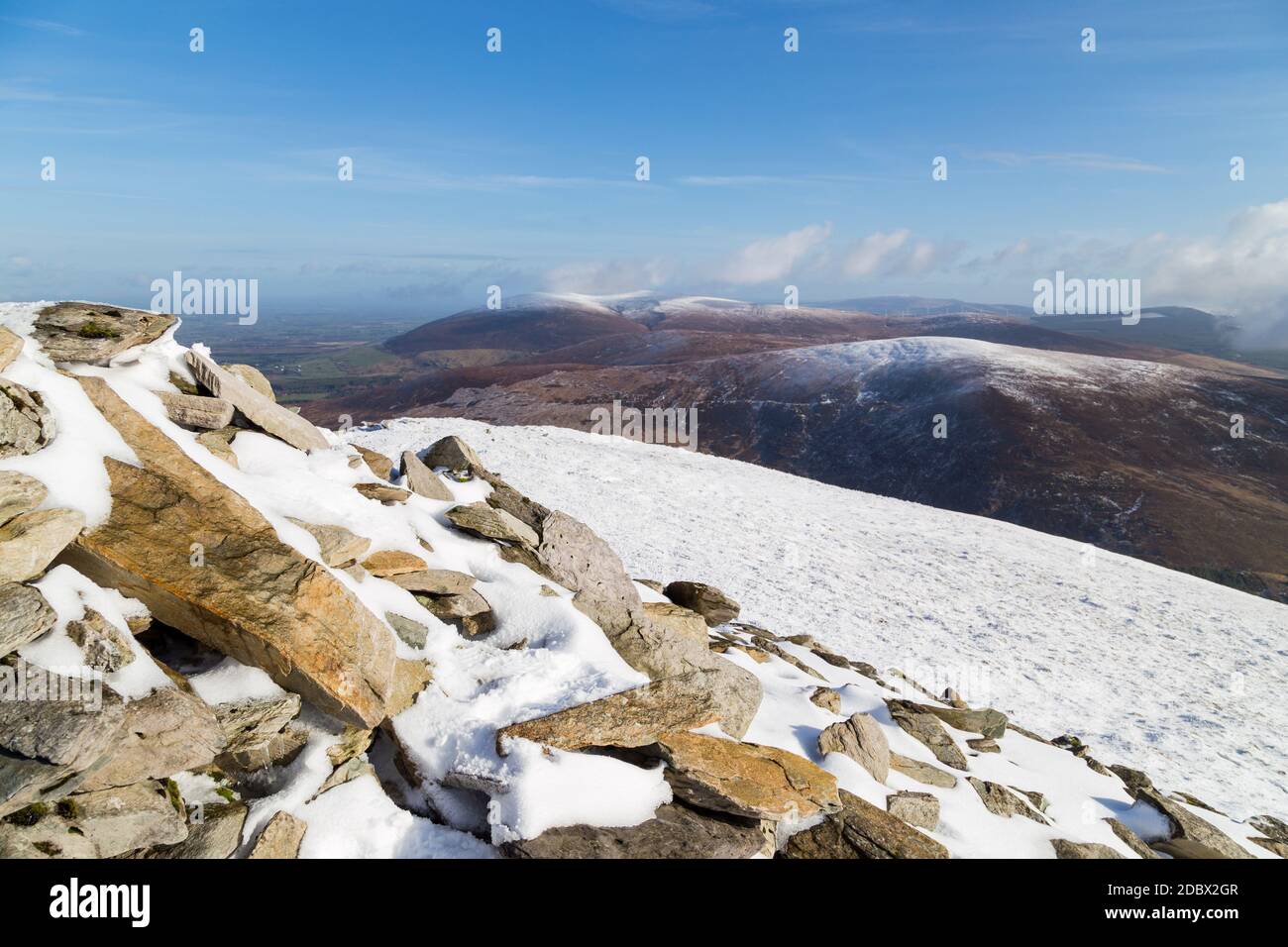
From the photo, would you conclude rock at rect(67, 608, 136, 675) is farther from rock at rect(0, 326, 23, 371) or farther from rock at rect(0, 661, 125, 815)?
rock at rect(0, 326, 23, 371)

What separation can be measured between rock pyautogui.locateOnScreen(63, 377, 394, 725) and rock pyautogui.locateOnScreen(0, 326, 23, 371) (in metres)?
1.38

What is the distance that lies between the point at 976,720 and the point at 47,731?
A: 48.8 feet

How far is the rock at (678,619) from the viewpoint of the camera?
1175 cm

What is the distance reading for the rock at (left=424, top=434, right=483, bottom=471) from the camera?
46.2 feet

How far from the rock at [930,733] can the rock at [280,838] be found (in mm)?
9974

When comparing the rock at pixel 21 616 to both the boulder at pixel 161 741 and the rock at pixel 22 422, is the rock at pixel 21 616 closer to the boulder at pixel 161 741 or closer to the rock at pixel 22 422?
the boulder at pixel 161 741

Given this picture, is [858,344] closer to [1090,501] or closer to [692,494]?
[1090,501]

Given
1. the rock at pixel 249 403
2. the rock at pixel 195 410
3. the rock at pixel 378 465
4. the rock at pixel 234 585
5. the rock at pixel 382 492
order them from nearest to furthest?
the rock at pixel 234 585 < the rock at pixel 195 410 < the rock at pixel 249 403 < the rock at pixel 382 492 < the rock at pixel 378 465

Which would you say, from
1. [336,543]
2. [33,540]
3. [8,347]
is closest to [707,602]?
[336,543]

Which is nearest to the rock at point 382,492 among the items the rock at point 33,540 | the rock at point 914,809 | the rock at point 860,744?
the rock at point 33,540

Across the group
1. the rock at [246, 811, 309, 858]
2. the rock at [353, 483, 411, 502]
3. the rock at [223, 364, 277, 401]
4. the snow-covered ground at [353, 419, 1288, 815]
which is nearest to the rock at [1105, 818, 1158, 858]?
the snow-covered ground at [353, 419, 1288, 815]

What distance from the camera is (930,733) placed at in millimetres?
11539
